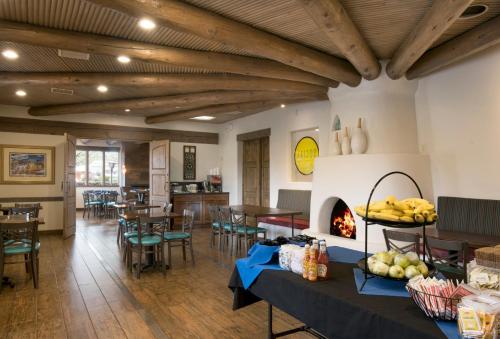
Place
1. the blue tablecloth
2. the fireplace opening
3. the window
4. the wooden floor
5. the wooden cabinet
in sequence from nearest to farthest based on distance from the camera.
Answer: the blue tablecloth
the wooden floor
the fireplace opening
the wooden cabinet
the window

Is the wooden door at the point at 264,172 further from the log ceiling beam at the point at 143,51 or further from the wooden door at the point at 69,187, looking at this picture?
the wooden door at the point at 69,187

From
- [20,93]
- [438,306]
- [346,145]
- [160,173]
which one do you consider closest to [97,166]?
[160,173]

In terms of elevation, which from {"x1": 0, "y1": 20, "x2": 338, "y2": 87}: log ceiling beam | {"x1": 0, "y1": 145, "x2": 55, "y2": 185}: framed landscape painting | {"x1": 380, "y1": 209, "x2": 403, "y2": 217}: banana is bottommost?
{"x1": 380, "y1": 209, "x2": 403, "y2": 217}: banana

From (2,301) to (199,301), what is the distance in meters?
2.16

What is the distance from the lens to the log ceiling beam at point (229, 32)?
2799 millimetres

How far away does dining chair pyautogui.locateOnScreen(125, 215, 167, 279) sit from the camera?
470 centimetres

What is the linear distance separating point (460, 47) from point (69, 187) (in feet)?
25.3

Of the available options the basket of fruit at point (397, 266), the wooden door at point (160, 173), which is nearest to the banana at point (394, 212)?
the basket of fruit at point (397, 266)

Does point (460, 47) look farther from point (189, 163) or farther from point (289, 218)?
point (189, 163)

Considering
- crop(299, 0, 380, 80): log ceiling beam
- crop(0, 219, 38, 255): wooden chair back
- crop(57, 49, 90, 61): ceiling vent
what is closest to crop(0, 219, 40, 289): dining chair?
crop(0, 219, 38, 255): wooden chair back

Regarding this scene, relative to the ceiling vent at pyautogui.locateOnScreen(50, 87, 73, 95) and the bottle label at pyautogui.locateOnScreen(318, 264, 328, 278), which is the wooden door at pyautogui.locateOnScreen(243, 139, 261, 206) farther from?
the bottle label at pyautogui.locateOnScreen(318, 264, 328, 278)

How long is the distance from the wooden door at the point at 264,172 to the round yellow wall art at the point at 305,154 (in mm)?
1177

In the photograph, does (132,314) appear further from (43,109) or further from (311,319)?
(43,109)

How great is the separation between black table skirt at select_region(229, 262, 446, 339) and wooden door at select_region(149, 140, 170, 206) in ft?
22.0
